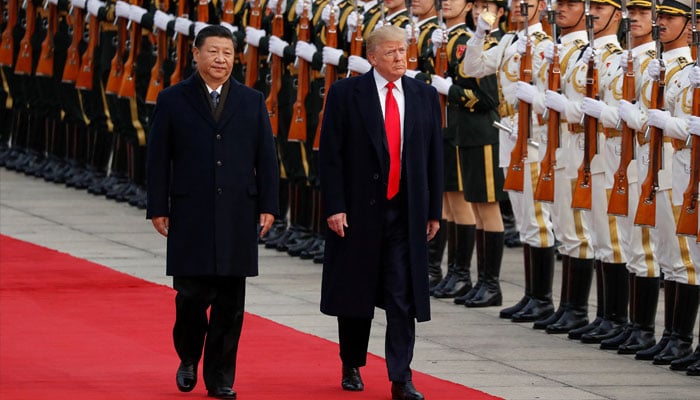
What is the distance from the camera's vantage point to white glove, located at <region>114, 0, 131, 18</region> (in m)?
16.9

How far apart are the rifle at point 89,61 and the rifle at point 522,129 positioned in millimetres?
6804

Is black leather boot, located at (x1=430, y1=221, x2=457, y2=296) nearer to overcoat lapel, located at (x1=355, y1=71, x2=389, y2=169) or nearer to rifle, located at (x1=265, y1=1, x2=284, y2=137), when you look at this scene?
rifle, located at (x1=265, y1=1, x2=284, y2=137)

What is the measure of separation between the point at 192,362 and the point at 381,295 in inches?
36.3

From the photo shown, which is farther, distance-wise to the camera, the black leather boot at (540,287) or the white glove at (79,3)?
the white glove at (79,3)

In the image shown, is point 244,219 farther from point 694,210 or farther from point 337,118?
point 694,210

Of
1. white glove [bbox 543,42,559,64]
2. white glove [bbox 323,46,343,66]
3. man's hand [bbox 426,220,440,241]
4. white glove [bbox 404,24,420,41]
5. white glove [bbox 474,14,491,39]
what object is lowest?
man's hand [bbox 426,220,440,241]

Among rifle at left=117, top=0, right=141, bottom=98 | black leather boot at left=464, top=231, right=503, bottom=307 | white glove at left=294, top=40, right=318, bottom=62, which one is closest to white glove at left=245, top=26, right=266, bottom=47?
white glove at left=294, top=40, right=318, bottom=62

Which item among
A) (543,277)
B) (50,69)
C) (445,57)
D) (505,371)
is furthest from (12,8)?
(505,371)

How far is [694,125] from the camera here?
977 centimetres

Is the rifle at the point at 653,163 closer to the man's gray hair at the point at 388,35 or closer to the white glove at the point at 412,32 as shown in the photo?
the man's gray hair at the point at 388,35

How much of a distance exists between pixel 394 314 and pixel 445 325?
2.63 metres

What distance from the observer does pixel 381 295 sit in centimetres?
916

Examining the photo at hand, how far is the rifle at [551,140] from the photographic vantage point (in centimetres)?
1130

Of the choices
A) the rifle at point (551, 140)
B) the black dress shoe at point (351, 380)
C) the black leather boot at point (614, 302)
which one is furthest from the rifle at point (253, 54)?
the black dress shoe at point (351, 380)
